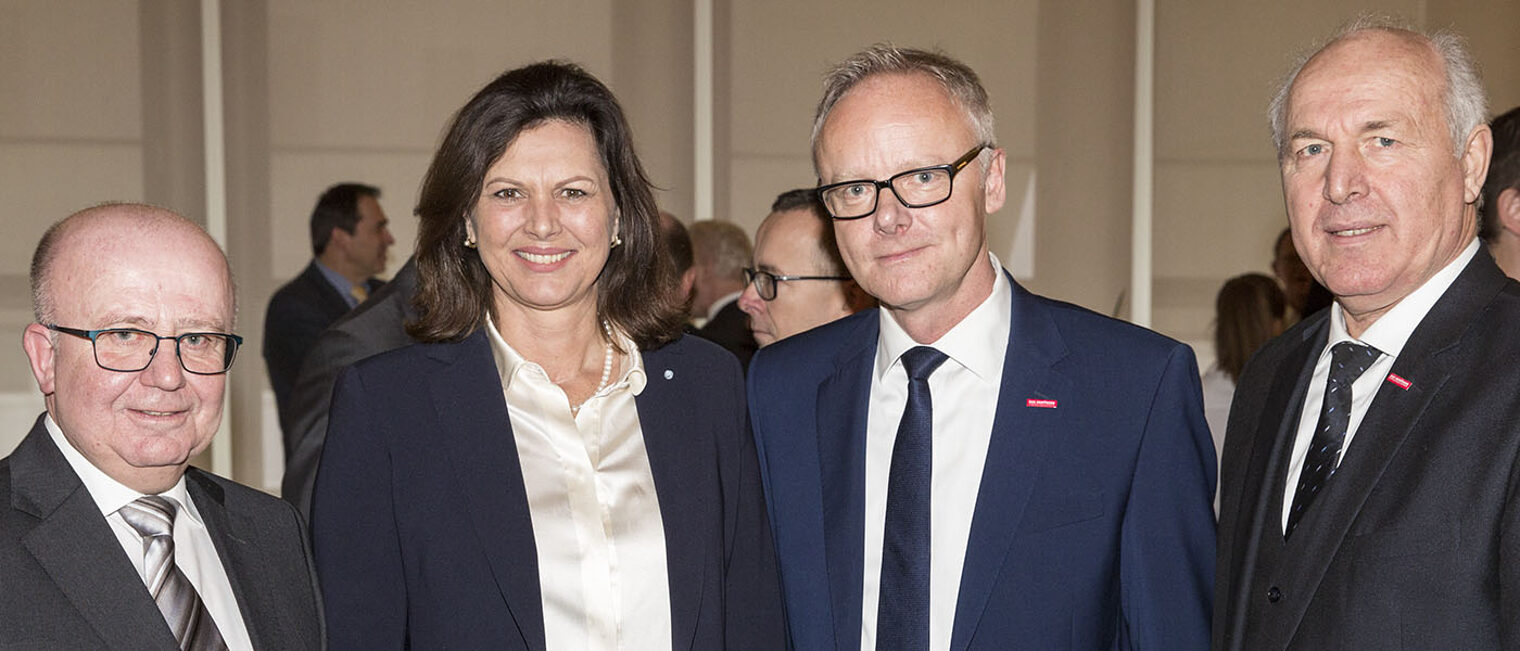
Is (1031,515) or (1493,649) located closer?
(1493,649)

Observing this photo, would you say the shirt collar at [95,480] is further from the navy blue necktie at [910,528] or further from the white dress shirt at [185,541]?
the navy blue necktie at [910,528]

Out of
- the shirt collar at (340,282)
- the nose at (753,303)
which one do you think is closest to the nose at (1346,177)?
the nose at (753,303)

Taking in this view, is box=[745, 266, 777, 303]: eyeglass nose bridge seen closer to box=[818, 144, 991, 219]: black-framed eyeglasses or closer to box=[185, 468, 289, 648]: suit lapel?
box=[818, 144, 991, 219]: black-framed eyeglasses

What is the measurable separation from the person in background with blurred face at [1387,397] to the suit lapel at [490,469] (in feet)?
3.74

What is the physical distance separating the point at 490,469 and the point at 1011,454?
87cm

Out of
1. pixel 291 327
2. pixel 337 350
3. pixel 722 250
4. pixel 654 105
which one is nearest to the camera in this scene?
pixel 337 350

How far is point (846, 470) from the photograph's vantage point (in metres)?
2.31

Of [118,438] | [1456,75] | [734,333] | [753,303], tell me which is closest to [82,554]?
[118,438]

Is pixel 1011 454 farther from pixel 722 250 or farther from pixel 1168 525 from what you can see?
pixel 722 250

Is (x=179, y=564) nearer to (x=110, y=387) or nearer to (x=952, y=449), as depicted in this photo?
(x=110, y=387)

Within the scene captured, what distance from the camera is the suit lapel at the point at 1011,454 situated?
214cm

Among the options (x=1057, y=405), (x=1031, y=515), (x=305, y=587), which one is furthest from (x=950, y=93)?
(x=305, y=587)

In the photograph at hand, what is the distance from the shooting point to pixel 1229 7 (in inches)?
336

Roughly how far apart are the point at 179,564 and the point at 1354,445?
1.73 meters
